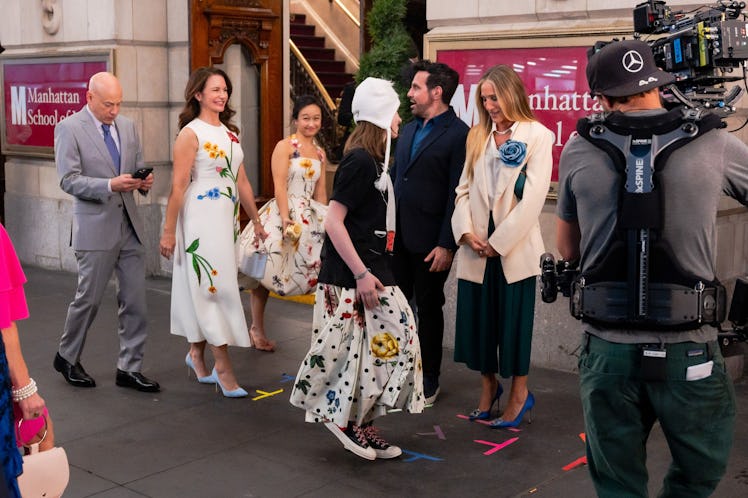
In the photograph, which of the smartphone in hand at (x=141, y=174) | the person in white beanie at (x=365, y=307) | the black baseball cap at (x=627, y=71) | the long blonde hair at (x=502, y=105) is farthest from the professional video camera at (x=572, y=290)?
the smartphone in hand at (x=141, y=174)

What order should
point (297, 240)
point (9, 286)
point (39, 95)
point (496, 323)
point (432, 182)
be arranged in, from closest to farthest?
point (9, 286) → point (496, 323) → point (432, 182) → point (297, 240) → point (39, 95)

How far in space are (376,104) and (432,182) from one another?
111 cm

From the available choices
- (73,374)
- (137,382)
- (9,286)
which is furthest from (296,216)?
(9,286)

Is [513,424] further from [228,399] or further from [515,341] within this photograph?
[228,399]

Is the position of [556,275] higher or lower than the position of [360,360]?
higher

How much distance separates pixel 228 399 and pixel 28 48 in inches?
248

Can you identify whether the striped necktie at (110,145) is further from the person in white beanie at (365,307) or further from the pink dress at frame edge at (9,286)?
the pink dress at frame edge at (9,286)

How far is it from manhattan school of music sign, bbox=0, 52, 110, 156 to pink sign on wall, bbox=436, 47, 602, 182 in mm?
4450

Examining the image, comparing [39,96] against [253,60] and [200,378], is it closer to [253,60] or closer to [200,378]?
[253,60]

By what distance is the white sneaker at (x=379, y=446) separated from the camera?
5.22 meters

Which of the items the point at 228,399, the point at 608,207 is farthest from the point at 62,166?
the point at 608,207

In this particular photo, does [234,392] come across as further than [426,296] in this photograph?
Yes

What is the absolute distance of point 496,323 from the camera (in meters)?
5.85

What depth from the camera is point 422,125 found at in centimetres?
618
